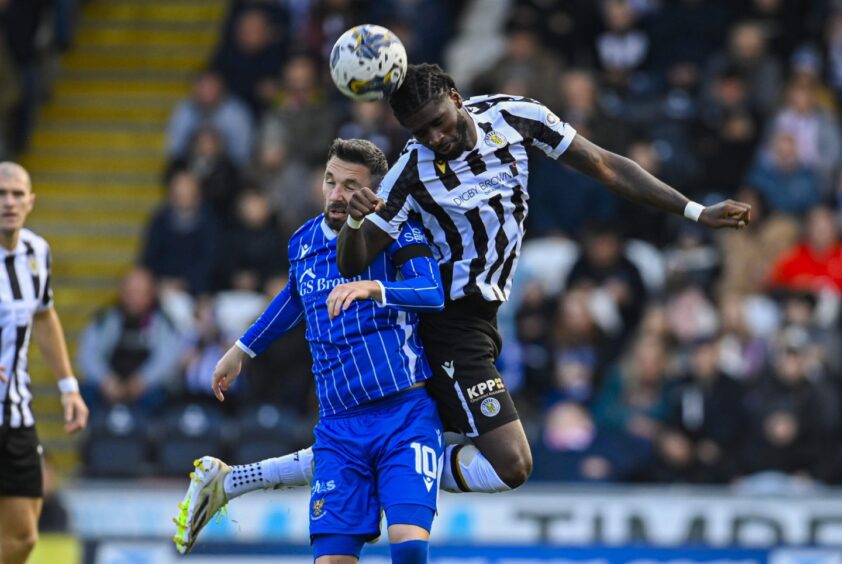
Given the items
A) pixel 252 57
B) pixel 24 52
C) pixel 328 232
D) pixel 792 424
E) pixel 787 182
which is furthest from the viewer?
pixel 24 52

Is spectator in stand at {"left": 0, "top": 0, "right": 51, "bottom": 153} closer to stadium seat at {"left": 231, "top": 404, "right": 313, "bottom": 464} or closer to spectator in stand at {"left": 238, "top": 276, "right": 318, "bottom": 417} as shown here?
spectator in stand at {"left": 238, "top": 276, "right": 318, "bottom": 417}

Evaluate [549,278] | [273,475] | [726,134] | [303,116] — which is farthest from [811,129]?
[273,475]

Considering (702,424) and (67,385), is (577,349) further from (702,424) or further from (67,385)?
(67,385)

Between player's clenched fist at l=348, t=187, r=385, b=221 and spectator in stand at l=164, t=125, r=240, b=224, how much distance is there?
8399 mm

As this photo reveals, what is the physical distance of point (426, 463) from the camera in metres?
8.29

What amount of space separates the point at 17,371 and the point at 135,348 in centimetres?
564

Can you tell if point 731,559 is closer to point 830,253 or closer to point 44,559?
point 830,253

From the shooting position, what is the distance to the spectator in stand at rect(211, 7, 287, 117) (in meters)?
17.4

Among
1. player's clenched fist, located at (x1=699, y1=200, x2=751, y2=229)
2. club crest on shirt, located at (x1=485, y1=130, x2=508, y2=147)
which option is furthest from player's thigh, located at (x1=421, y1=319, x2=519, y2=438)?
player's clenched fist, located at (x1=699, y1=200, x2=751, y2=229)

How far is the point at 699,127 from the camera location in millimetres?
15766

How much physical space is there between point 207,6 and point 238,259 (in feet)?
18.6

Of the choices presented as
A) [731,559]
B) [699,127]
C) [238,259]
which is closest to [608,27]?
[699,127]

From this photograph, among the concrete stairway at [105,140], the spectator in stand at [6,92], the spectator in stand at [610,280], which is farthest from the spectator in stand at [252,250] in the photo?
the spectator in stand at [6,92]

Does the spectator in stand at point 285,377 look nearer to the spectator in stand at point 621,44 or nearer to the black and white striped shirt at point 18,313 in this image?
the spectator in stand at point 621,44
